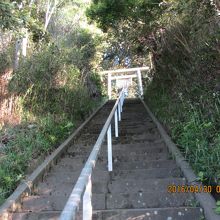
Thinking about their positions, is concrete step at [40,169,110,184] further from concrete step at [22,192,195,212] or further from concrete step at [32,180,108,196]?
→ concrete step at [22,192,195,212]

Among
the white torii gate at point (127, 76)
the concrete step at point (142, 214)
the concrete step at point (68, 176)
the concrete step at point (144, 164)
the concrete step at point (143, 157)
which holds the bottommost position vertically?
the concrete step at point (142, 214)

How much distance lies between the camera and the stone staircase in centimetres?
476

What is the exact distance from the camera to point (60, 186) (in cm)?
606

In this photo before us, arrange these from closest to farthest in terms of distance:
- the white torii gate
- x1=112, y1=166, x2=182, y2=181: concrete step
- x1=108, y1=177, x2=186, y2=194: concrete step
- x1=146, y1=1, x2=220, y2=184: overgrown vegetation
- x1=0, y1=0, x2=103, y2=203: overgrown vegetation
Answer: x1=108, y1=177, x2=186, y2=194: concrete step → x1=146, y1=1, x2=220, y2=184: overgrown vegetation → x1=112, y1=166, x2=182, y2=181: concrete step → x1=0, y1=0, x2=103, y2=203: overgrown vegetation → the white torii gate

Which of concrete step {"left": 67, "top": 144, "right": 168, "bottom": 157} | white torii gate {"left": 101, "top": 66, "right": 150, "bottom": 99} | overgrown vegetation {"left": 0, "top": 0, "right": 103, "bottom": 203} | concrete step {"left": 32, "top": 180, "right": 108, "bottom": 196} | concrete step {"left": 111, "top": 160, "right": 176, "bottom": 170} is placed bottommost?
concrete step {"left": 32, "top": 180, "right": 108, "bottom": 196}

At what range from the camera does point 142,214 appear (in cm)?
470

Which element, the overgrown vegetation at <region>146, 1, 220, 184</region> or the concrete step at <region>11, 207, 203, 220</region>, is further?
the overgrown vegetation at <region>146, 1, 220, 184</region>

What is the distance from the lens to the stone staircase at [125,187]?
15.6 feet

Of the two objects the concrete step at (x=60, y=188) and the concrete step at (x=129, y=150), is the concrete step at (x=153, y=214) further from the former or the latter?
the concrete step at (x=129, y=150)

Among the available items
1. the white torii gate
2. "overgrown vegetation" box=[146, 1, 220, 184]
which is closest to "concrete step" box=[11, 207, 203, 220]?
"overgrown vegetation" box=[146, 1, 220, 184]

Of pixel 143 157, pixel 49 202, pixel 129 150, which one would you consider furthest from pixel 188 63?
pixel 49 202

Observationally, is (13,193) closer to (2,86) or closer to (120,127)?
(2,86)

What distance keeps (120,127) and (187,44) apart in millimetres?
3080

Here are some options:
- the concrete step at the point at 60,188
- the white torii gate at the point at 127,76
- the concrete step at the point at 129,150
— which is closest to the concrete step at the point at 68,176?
the concrete step at the point at 60,188
